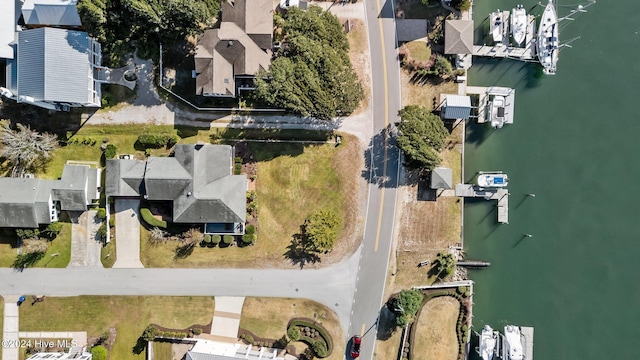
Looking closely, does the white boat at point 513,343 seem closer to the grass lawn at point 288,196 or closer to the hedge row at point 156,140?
the grass lawn at point 288,196

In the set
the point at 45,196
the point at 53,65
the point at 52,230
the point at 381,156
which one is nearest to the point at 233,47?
the point at 53,65

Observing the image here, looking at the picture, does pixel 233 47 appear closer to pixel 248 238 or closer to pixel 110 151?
pixel 110 151

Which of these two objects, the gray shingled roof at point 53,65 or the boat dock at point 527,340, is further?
the boat dock at point 527,340

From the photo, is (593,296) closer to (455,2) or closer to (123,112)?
(455,2)

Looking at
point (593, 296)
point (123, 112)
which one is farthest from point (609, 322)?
point (123, 112)

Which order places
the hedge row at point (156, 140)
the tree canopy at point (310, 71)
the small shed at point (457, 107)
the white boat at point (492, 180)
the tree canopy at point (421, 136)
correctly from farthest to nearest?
1. the white boat at point (492, 180)
2. the small shed at point (457, 107)
3. the hedge row at point (156, 140)
4. the tree canopy at point (421, 136)
5. the tree canopy at point (310, 71)

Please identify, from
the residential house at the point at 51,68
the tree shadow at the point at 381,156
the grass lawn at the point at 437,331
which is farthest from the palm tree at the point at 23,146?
the grass lawn at the point at 437,331
